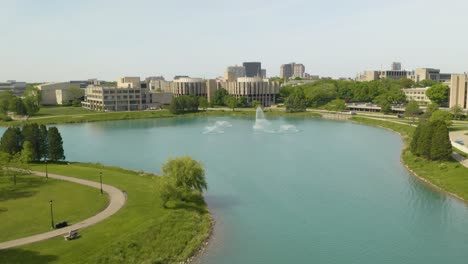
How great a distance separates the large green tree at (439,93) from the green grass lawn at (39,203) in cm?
7525

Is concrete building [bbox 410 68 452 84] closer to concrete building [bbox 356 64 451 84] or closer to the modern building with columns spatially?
concrete building [bbox 356 64 451 84]

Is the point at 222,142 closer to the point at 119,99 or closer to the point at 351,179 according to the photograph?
the point at 351,179

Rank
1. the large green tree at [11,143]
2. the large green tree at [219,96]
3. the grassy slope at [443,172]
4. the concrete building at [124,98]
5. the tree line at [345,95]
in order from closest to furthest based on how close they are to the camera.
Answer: the grassy slope at [443,172] < the large green tree at [11,143] < the tree line at [345,95] < the concrete building at [124,98] < the large green tree at [219,96]

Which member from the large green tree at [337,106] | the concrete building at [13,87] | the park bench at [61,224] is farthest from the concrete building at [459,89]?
the concrete building at [13,87]

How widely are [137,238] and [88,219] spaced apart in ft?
12.3

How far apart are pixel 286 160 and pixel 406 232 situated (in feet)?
66.0

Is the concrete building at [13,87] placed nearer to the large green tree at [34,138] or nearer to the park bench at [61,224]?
the large green tree at [34,138]

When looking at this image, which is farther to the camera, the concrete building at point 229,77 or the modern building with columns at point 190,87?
the concrete building at point 229,77

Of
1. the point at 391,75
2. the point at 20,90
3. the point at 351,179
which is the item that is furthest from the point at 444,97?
the point at 20,90

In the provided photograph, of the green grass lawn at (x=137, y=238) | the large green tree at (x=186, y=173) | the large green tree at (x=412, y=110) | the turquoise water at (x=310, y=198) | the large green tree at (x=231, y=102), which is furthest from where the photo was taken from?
the large green tree at (x=231, y=102)

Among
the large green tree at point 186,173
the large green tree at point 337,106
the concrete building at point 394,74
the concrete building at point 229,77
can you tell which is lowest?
the large green tree at point 186,173

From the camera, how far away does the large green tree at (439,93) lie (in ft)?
268

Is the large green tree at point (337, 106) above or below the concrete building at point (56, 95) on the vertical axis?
below

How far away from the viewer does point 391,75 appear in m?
171
